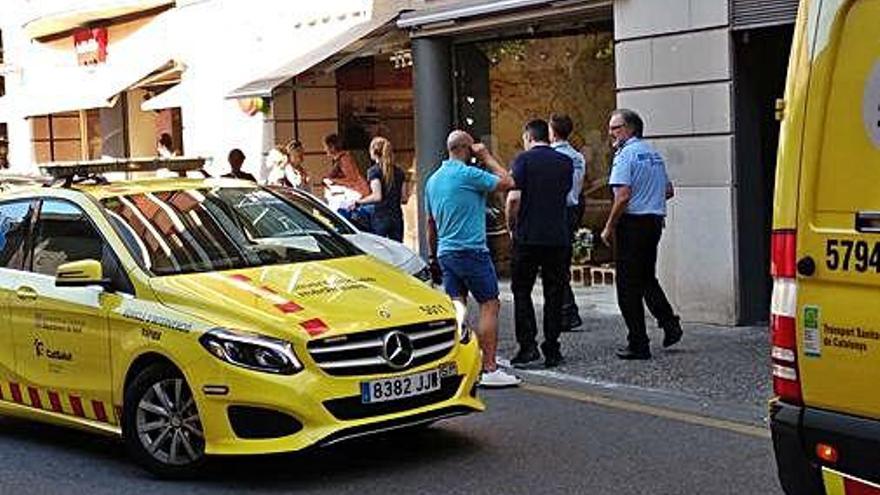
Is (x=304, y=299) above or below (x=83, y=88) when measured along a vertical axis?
below

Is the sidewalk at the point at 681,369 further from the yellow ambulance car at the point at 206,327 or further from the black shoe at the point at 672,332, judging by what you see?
the yellow ambulance car at the point at 206,327

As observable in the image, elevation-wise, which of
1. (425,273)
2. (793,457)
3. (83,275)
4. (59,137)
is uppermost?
(59,137)

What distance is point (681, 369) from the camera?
9203 millimetres

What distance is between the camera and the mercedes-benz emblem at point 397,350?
21.0 feet

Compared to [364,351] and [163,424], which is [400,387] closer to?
[364,351]

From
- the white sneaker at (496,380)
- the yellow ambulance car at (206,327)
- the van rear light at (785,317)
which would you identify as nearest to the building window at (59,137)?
the white sneaker at (496,380)

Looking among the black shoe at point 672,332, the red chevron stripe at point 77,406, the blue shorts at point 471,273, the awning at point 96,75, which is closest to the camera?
the red chevron stripe at point 77,406

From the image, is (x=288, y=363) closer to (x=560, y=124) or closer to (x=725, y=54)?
(x=560, y=124)

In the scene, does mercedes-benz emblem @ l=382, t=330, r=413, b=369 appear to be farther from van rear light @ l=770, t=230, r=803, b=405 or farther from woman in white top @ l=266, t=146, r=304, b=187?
woman in white top @ l=266, t=146, r=304, b=187

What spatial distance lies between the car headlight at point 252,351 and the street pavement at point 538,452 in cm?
63

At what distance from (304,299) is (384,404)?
66 centimetres

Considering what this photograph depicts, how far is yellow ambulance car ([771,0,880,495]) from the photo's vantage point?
13.4 feet

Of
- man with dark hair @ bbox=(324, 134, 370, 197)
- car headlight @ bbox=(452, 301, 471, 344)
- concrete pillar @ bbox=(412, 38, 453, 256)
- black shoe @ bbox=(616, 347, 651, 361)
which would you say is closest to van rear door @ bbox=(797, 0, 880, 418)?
car headlight @ bbox=(452, 301, 471, 344)

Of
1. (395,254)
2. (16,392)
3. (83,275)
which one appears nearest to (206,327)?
(83,275)
